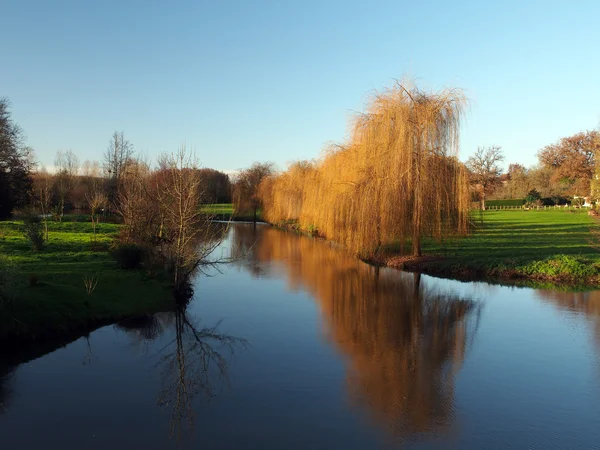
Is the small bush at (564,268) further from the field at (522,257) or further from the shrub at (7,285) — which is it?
the shrub at (7,285)

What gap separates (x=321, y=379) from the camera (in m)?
10.0

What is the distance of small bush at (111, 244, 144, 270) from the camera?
18.4 meters

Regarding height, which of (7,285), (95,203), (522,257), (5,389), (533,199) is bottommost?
(5,389)

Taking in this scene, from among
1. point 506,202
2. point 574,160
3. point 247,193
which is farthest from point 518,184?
point 247,193

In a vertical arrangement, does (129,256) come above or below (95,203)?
below

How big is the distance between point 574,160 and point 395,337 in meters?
61.1

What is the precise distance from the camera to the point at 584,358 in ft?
37.9

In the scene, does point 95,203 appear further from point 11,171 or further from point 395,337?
point 395,337

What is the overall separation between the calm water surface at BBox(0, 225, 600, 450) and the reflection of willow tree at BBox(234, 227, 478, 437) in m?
0.05

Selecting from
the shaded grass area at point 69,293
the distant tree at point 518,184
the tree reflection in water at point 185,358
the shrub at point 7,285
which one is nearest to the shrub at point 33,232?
the shaded grass area at point 69,293

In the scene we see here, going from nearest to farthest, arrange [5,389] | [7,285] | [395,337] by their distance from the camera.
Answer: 1. [5,389]
2. [7,285]
3. [395,337]

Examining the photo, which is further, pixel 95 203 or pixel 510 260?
pixel 95 203

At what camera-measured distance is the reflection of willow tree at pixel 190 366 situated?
28.9 feet

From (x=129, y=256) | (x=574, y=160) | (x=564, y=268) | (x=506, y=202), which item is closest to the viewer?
(x=129, y=256)
